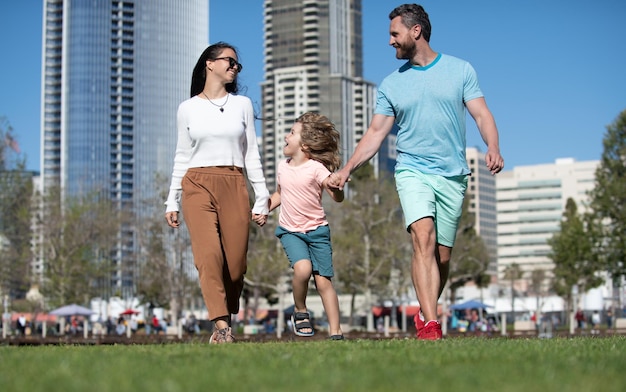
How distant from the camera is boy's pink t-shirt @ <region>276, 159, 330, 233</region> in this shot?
1022 cm

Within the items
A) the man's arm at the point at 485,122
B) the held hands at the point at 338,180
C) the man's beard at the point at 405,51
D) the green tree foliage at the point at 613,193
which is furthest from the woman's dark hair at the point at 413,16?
the green tree foliage at the point at 613,193

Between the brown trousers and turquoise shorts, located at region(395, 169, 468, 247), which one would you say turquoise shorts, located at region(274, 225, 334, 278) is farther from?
turquoise shorts, located at region(395, 169, 468, 247)

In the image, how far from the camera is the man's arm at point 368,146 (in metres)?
9.60

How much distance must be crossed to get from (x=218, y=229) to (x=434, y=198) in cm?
190

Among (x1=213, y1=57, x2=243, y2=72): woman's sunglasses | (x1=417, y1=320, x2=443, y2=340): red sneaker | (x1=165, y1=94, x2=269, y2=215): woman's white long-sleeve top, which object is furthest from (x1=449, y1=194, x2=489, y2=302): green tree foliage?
(x1=417, y1=320, x2=443, y2=340): red sneaker

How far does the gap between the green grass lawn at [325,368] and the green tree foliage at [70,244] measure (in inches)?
2657

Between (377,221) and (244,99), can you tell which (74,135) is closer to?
(377,221)

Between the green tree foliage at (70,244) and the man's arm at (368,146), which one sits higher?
the green tree foliage at (70,244)

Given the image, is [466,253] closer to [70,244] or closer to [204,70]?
[70,244]

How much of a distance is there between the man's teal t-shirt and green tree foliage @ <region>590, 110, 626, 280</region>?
4694cm

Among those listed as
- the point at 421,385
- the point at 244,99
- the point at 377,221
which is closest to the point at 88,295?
the point at 377,221

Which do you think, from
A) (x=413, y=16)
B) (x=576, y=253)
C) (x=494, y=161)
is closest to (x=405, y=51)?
(x=413, y=16)

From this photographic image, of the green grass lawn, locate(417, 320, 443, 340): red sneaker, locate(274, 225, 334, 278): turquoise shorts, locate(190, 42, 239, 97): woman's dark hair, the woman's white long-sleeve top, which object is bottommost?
the green grass lawn

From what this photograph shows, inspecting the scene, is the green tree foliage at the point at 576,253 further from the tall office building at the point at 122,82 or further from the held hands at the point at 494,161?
the tall office building at the point at 122,82
